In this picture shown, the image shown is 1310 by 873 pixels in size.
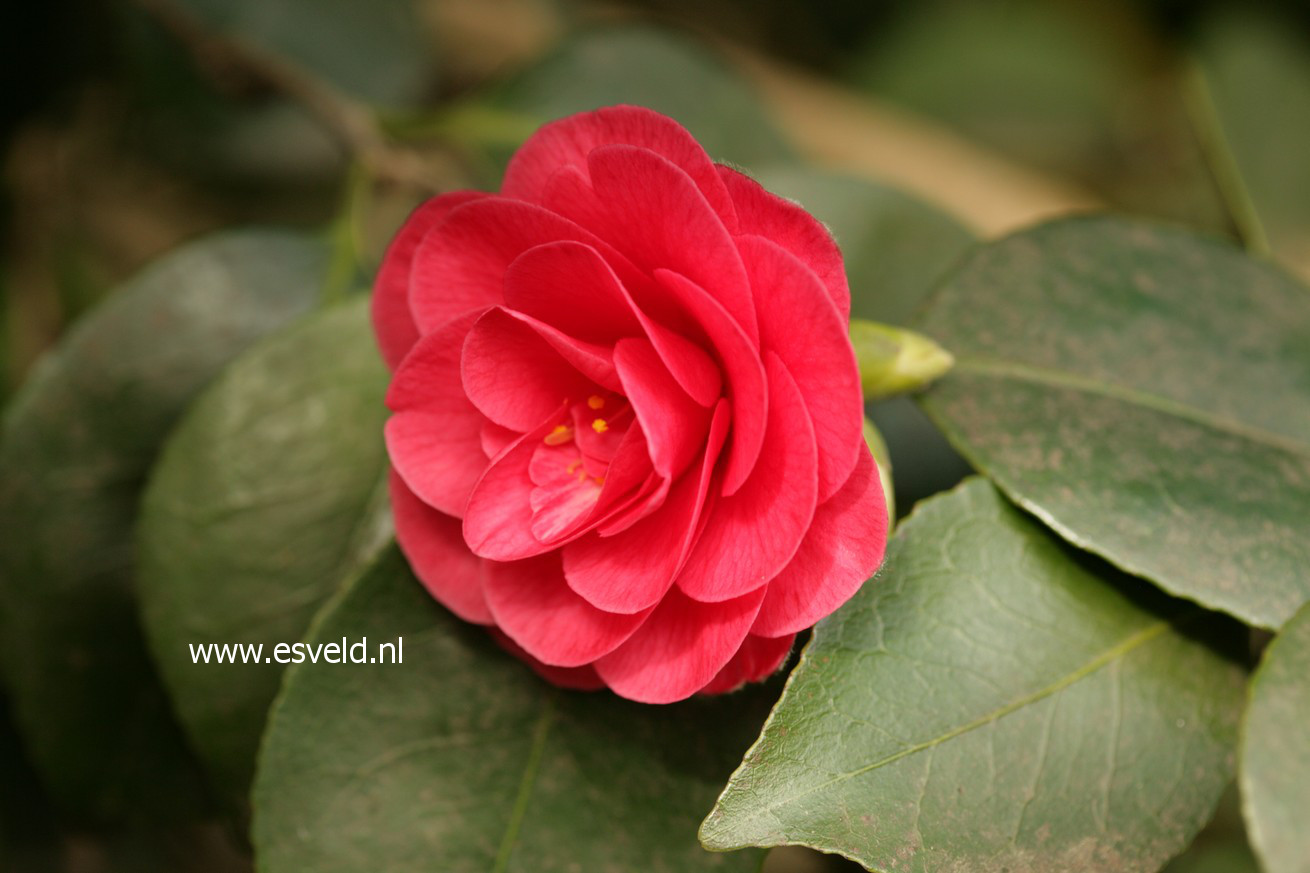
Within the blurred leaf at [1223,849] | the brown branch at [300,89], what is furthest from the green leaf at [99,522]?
the blurred leaf at [1223,849]

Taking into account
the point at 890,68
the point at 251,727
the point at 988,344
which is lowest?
the point at 251,727

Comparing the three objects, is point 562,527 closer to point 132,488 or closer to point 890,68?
point 132,488

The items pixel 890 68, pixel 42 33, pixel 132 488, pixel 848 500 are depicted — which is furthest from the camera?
pixel 890 68

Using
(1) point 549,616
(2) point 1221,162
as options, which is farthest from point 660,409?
(2) point 1221,162

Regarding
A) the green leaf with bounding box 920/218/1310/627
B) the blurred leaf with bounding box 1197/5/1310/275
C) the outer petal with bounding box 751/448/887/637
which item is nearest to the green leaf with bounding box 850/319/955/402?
the green leaf with bounding box 920/218/1310/627

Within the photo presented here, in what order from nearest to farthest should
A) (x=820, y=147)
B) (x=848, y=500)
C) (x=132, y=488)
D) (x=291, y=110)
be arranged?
(x=848, y=500), (x=132, y=488), (x=291, y=110), (x=820, y=147)

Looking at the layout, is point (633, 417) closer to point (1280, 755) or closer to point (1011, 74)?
point (1280, 755)

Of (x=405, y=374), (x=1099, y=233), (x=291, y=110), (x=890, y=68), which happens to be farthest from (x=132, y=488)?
(x=890, y=68)
